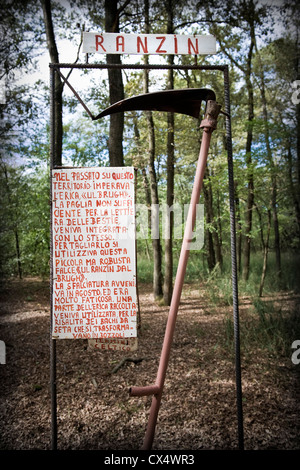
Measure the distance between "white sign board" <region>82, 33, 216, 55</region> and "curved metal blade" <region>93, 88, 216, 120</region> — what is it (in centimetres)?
34

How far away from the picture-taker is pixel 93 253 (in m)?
2.30

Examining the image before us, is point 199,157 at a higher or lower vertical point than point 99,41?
lower

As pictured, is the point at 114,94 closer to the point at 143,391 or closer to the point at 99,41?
the point at 99,41

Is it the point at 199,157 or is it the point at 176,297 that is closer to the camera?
the point at 176,297

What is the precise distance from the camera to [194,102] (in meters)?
2.13

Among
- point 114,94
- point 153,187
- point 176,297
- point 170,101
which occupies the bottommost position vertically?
point 176,297

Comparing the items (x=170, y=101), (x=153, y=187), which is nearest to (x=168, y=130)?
(x=153, y=187)

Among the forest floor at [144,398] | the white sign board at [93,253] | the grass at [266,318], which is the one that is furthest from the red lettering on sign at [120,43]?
the grass at [266,318]

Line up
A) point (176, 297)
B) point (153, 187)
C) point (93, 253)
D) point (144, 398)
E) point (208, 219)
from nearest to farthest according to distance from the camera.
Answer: point (176, 297)
point (93, 253)
point (144, 398)
point (153, 187)
point (208, 219)

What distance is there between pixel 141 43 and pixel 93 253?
1.53 metres

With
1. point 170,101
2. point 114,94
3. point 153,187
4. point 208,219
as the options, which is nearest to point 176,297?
point 170,101

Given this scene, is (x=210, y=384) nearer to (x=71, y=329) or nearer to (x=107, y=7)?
(x=71, y=329)

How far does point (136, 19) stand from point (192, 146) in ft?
15.5

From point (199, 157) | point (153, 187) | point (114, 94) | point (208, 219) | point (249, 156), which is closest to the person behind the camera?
point (199, 157)
